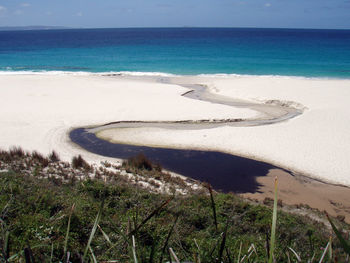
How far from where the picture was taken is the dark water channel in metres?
11.4

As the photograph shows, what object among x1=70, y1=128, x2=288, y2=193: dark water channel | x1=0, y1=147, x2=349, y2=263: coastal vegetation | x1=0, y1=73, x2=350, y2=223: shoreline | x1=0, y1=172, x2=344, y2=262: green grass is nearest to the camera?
x1=0, y1=147, x2=349, y2=263: coastal vegetation

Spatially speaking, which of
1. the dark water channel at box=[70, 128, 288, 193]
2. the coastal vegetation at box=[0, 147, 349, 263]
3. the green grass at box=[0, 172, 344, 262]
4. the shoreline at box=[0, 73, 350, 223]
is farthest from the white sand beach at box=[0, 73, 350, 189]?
the green grass at box=[0, 172, 344, 262]

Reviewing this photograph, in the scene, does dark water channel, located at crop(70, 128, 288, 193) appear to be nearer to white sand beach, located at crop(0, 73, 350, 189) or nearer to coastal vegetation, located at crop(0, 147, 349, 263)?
white sand beach, located at crop(0, 73, 350, 189)

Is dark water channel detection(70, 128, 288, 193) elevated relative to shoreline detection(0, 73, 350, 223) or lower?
lower

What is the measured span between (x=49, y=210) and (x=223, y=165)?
7.81m

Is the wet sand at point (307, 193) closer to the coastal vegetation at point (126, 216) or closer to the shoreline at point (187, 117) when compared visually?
the shoreline at point (187, 117)

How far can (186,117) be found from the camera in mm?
19109

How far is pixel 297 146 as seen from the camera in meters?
14.6

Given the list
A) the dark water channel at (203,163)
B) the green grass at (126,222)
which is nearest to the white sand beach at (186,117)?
the dark water channel at (203,163)

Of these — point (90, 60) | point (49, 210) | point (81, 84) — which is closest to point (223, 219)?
point (49, 210)

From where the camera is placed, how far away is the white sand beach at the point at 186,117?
13875mm

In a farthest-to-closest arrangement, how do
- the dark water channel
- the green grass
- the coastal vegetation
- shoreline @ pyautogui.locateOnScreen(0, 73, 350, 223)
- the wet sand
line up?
shoreline @ pyautogui.locateOnScreen(0, 73, 350, 223) < the dark water channel < the wet sand < the green grass < the coastal vegetation

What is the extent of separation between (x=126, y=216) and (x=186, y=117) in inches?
508

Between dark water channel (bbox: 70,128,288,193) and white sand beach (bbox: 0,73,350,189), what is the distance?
623 millimetres
